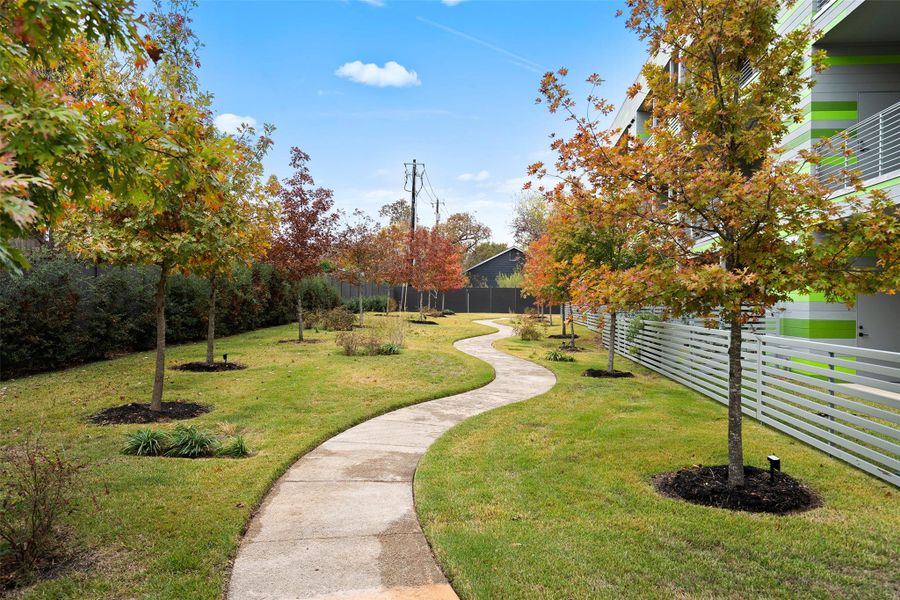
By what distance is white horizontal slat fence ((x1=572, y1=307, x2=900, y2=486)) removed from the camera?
5.06 metres

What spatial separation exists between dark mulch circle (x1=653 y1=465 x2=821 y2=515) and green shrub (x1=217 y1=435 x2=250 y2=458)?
4023 mm

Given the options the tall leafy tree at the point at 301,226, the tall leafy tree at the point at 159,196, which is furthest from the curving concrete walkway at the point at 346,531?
the tall leafy tree at the point at 301,226

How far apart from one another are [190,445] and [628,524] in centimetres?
429

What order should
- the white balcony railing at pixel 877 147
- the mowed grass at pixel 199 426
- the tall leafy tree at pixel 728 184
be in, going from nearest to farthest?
the mowed grass at pixel 199 426, the tall leafy tree at pixel 728 184, the white balcony railing at pixel 877 147

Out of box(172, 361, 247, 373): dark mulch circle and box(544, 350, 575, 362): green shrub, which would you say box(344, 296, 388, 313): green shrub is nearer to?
box(544, 350, 575, 362): green shrub

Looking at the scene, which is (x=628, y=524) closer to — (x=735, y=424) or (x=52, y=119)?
(x=735, y=424)

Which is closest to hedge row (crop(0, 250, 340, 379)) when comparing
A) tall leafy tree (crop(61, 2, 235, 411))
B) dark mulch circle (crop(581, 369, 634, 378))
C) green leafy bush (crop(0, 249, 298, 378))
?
green leafy bush (crop(0, 249, 298, 378))

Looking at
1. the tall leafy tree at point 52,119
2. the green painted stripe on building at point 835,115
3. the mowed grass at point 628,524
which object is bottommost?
the mowed grass at point 628,524

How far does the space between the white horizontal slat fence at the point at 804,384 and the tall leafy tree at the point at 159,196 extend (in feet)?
12.8

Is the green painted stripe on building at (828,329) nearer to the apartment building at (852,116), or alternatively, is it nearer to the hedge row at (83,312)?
the apartment building at (852,116)

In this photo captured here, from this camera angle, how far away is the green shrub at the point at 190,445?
551 cm

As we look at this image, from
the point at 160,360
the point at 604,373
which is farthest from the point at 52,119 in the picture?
the point at 604,373

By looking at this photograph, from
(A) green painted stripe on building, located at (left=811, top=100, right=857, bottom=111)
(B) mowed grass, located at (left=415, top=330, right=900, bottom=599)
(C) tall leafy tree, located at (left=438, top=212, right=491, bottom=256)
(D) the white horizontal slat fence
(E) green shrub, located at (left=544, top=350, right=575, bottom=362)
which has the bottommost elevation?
(B) mowed grass, located at (left=415, top=330, right=900, bottom=599)

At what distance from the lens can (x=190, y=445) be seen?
555cm
